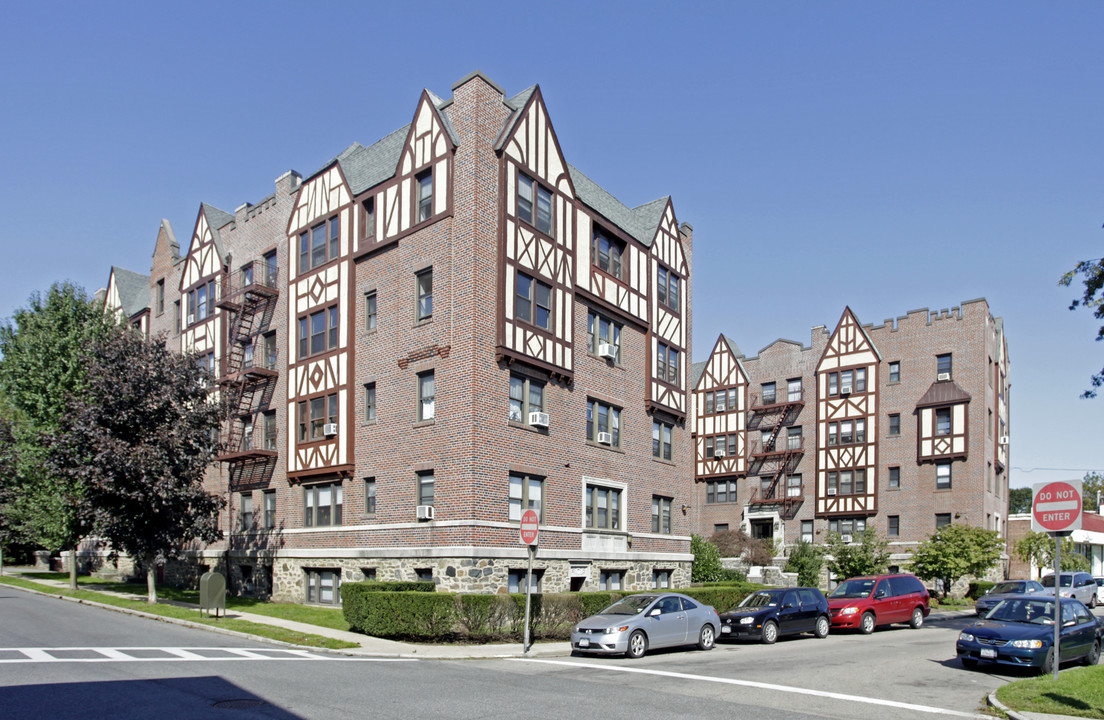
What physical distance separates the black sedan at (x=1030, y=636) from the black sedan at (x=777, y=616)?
6.14 meters

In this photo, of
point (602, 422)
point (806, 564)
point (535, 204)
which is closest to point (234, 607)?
point (602, 422)

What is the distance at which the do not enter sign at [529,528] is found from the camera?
20.0m

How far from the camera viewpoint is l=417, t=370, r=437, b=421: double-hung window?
26.7 metres

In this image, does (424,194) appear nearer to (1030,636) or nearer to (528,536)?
(528,536)

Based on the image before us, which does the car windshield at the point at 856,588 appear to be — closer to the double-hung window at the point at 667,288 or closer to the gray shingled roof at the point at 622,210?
the double-hung window at the point at 667,288

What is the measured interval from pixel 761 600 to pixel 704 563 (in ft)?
49.5

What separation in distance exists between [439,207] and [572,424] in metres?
8.64

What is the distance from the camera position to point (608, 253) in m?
33.8

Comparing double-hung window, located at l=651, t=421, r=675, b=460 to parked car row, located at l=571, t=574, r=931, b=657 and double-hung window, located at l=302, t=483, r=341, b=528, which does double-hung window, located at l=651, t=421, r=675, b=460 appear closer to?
parked car row, located at l=571, t=574, r=931, b=657

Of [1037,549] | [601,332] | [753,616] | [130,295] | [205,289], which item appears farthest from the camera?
[1037,549]

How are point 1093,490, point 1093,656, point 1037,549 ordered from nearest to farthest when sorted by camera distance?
point 1093,656 < point 1037,549 < point 1093,490

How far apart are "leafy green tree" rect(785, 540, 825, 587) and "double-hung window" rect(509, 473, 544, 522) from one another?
2040cm

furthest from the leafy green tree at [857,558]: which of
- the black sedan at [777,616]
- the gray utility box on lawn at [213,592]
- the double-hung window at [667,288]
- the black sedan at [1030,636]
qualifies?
the gray utility box on lawn at [213,592]

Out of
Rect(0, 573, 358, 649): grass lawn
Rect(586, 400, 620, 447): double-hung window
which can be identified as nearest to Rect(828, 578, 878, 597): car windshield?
Rect(586, 400, 620, 447): double-hung window
